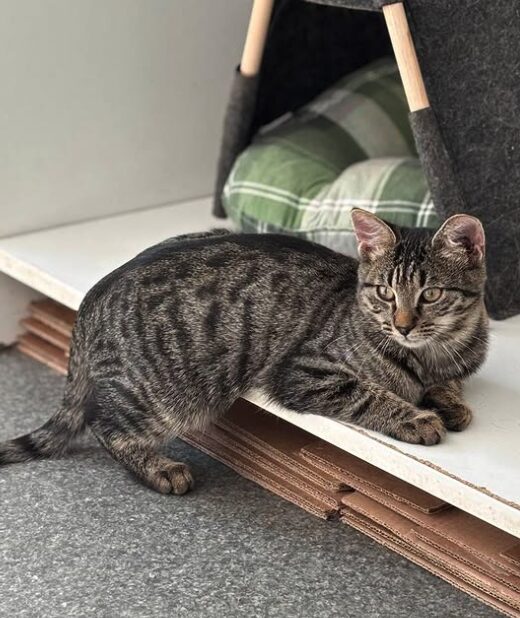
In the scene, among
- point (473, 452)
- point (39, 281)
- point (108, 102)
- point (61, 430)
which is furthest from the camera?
point (108, 102)

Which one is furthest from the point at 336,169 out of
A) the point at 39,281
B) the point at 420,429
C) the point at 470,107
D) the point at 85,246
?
the point at 420,429

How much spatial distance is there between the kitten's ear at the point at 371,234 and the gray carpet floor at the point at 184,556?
46 cm

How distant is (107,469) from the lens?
204 cm

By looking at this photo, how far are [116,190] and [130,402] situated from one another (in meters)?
0.88

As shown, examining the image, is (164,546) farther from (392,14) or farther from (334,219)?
(392,14)

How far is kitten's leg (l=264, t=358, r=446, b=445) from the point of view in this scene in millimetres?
1740

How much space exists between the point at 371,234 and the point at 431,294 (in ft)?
0.46

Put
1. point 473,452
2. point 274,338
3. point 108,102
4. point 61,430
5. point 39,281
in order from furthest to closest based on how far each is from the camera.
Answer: point 108,102 < point 39,281 < point 61,430 < point 274,338 < point 473,452

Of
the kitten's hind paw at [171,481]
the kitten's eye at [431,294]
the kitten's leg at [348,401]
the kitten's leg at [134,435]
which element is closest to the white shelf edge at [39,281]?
the kitten's leg at [134,435]

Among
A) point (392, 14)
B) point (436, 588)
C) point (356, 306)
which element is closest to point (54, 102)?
point (392, 14)

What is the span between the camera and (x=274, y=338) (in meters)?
1.90

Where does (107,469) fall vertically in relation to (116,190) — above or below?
below

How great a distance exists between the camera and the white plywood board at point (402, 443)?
1.63 m

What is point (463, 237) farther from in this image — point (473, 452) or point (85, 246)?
point (85, 246)
